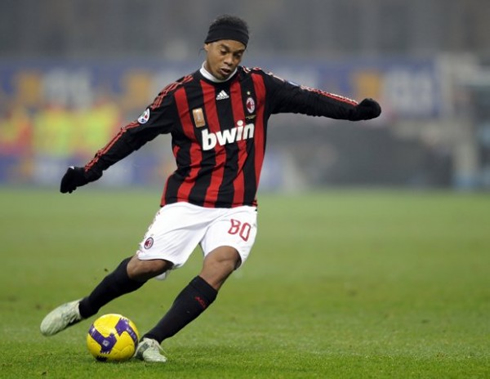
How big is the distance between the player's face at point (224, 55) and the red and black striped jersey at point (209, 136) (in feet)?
0.51

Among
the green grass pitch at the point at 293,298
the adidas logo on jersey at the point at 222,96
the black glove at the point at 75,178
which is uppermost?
the adidas logo on jersey at the point at 222,96

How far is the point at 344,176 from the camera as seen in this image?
43062 millimetres

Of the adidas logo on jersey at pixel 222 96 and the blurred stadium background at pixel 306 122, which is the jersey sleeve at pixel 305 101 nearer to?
the adidas logo on jersey at pixel 222 96

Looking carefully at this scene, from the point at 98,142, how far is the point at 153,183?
3255 millimetres

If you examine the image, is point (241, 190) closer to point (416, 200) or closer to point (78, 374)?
point (78, 374)

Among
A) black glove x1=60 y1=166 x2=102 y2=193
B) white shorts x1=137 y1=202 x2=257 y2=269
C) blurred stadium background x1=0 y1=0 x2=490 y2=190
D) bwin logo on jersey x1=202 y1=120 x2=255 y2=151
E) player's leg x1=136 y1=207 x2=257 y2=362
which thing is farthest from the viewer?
blurred stadium background x1=0 y1=0 x2=490 y2=190

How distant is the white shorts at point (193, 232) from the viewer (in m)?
7.10

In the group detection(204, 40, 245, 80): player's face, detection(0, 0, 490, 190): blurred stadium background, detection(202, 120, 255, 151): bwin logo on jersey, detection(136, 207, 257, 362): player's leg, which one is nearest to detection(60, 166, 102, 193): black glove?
detection(202, 120, 255, 151): bwin logo on jersey

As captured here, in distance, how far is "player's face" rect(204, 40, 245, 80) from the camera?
23.4 ft

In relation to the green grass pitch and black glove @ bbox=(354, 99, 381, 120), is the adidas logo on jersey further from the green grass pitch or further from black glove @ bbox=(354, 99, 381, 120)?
the green grass pitch

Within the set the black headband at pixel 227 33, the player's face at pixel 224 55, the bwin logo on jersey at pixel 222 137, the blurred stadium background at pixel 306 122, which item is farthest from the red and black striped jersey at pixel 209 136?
the blurred stadium background at pixel 306 122

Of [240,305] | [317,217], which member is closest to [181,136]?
[240,305]

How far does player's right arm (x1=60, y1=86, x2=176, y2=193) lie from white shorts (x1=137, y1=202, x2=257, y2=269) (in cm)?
50

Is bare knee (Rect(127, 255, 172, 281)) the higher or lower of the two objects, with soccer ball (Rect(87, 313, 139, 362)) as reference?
higher
